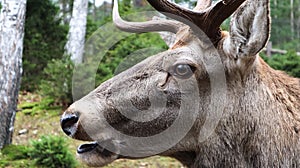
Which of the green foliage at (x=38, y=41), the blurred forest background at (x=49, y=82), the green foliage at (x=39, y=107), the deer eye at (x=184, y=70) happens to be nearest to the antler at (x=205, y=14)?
the deer eye at (x=184, y=70)

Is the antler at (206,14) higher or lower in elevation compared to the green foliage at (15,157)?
higher

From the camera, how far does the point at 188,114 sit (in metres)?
3.03

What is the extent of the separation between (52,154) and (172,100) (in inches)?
151

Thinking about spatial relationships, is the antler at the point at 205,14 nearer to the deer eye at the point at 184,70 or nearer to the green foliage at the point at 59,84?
the deer eye at the point at 184,70

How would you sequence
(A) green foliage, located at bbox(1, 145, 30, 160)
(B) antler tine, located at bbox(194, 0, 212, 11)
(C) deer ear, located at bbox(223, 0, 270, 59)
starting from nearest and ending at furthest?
(C) deer ear, located at bbox(223, 0, 270, 59), (B) antler tine, located at bbox(194, 0, 212, 11), (A) green foliage, located at bbox(1, 145, 30, 160)

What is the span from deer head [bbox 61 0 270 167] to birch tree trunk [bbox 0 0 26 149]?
4.17m

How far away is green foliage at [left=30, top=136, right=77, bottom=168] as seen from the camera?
6.39 m

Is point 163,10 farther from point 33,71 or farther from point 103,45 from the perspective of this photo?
point 33,71

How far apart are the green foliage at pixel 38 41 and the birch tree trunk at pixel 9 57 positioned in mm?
6251

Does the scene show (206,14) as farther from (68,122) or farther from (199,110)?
(68,122)

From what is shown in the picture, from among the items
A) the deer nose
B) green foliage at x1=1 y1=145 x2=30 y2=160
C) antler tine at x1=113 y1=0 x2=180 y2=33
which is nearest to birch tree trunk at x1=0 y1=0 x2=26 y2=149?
green foliage at x1=1 y1=145 x2=30 y2=160

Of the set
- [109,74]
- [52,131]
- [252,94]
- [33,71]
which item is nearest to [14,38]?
[52,131]

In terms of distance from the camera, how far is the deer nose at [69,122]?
2920 mm

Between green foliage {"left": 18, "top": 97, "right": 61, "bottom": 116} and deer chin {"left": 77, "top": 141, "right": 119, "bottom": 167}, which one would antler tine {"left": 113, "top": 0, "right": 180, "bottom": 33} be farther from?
green foliage {"left": 18, "top": 97, "right": 61, "bottom": 116}
